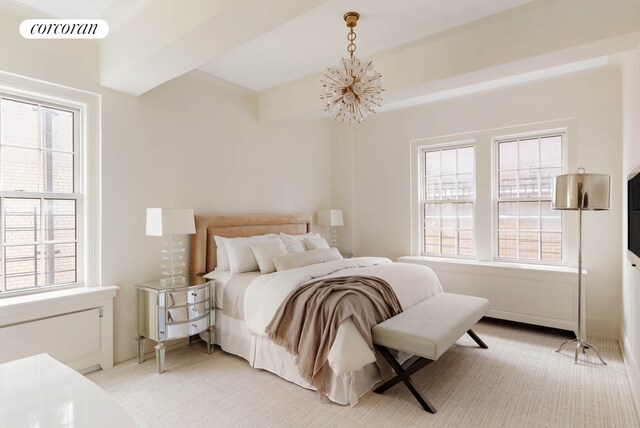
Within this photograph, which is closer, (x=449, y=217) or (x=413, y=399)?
(x=413, y=399)

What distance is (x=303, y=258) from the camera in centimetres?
378

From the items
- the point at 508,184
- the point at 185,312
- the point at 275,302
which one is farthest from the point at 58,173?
the point at 508,184

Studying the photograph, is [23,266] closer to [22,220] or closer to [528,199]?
[22,220]

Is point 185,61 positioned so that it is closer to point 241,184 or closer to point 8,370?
point 241,184

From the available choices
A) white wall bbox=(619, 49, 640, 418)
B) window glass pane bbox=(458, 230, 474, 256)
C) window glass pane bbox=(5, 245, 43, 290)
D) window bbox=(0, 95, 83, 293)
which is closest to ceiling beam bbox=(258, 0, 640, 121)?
white wall bbox=(619, 49, 640, 418)

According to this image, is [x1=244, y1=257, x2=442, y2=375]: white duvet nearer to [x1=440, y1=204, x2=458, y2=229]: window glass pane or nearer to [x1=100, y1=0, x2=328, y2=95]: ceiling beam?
[x1=440, y1=204, x2=458, y2=229]: window glass pane

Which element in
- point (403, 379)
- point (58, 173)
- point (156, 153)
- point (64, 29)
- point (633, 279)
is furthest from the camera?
point (156, 153)

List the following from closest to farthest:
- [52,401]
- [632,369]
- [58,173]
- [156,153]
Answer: [52,401] → [632,369] → [58,173] → [156,153]

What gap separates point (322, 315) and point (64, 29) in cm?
316

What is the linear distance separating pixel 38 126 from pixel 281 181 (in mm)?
2820

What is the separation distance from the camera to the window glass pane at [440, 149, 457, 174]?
5012 mm

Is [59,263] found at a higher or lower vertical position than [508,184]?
lower

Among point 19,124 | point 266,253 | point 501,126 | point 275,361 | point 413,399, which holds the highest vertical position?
point 501,126

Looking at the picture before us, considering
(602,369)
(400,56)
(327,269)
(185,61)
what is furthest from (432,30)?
(602,369)
